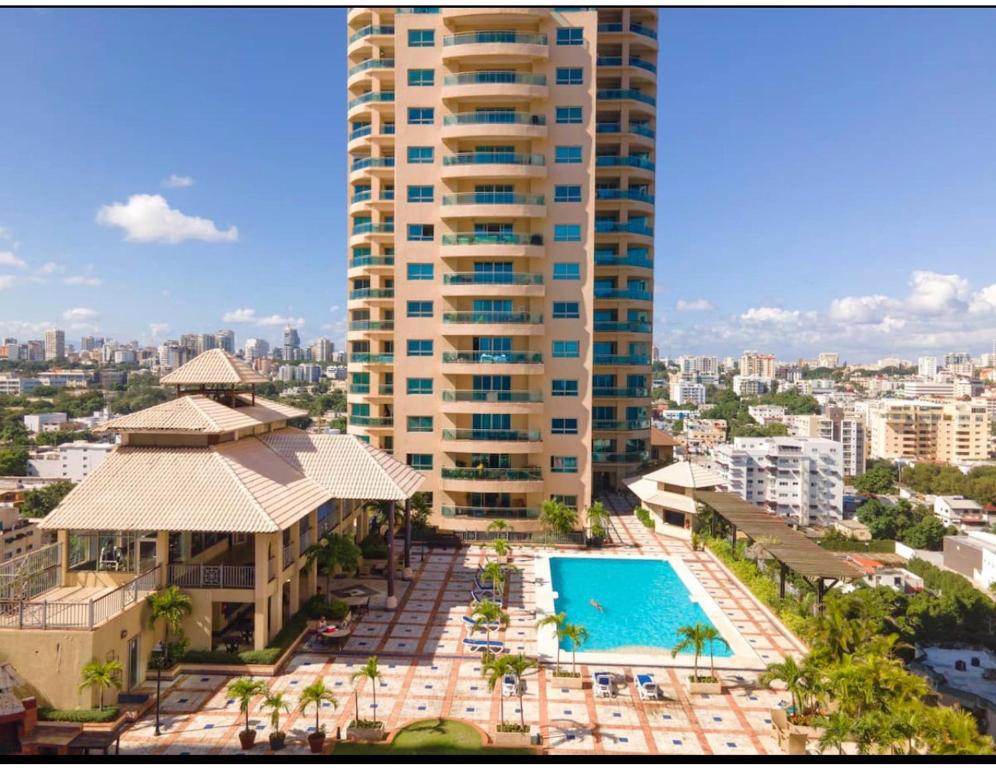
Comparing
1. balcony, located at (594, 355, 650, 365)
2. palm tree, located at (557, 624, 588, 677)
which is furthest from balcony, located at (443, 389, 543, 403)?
palm tree, located at (557, 624, 588, 677)

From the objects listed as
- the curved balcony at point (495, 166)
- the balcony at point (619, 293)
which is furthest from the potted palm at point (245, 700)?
the balcony at point (619, 293)

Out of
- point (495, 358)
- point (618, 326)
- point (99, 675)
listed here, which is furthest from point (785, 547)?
point (618, 326)

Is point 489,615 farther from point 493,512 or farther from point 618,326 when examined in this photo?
point 618,326

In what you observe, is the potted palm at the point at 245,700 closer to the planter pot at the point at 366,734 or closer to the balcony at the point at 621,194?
the planter pot at the point at 366,734

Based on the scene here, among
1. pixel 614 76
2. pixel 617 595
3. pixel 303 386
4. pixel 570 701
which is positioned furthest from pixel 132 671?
pixel 303 386

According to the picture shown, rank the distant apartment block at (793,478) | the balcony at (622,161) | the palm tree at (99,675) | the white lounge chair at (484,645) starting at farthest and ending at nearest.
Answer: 1. the distant apartment block at (793,478)
2. the balcony at (622,161)
3. the white lounge chair at (484,645)
4. the palm tree at (99,675)

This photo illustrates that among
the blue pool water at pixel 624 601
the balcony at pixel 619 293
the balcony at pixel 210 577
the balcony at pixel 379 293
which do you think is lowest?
the blue pool water at pixel 624 601

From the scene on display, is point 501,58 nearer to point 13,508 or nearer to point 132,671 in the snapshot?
point 132,671

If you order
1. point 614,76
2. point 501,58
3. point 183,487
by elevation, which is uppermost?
point 614,76
